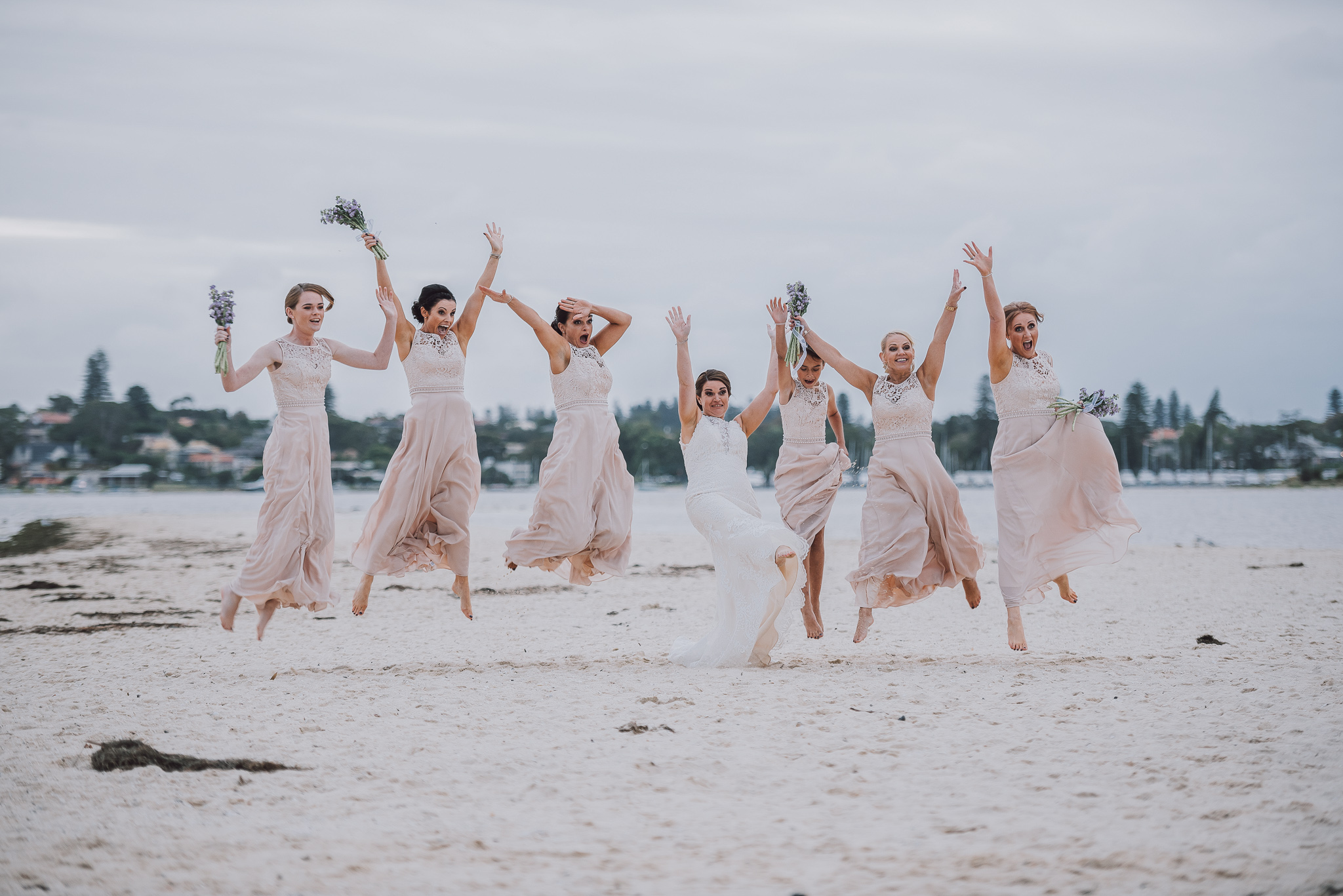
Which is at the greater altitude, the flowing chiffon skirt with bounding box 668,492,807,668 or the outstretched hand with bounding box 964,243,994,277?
the outstretched hand with bounding box 964,243,994,277

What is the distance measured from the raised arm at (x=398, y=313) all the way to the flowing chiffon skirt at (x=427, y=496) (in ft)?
1.43

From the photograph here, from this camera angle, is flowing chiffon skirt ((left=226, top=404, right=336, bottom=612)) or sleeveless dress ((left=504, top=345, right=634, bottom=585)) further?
sleeveless dress ((left=504, top=345, right=634, bottom=585))

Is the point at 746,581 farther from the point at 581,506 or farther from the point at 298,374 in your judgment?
the point at 298,374

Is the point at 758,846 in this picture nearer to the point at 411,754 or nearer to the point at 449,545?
the point at 411,754

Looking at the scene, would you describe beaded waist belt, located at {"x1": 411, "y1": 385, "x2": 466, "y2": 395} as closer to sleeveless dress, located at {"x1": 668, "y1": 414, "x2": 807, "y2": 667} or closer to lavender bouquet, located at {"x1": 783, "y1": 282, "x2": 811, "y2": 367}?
sleeveless dress, located at {"x1": 668, "y1": 414, "x2": 807, "y2": 667}

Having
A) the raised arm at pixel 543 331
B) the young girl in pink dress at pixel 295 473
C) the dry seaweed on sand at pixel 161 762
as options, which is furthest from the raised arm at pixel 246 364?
the dry seaweed on sand at pixel 161 762

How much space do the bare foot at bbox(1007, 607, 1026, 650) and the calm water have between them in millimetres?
15750

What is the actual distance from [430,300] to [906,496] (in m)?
4.47

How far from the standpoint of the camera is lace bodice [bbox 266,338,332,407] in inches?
324

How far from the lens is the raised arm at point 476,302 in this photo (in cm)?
904

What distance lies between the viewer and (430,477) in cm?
883

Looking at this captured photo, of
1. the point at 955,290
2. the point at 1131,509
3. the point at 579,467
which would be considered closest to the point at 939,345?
the point at 955,290

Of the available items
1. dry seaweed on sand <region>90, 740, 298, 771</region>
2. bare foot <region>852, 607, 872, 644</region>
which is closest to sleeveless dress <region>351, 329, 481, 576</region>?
dry seaweed on sand <region>90, 740, 298, 771</region>

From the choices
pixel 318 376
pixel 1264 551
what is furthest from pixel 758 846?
pixel 1264 551
